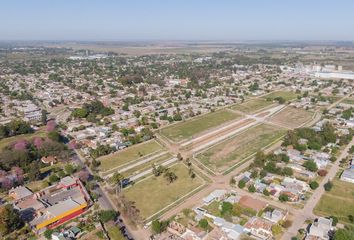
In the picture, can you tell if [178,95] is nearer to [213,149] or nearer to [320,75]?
[213,149]

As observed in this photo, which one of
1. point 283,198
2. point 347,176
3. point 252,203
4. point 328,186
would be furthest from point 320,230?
point 347,176

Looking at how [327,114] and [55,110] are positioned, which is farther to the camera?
[55,110]

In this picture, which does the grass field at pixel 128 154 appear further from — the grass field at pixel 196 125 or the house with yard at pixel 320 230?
the house with yard at pixel 320 230

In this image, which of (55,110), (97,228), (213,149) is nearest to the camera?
(97,228)

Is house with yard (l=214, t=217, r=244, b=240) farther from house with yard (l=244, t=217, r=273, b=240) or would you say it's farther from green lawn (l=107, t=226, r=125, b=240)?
green lawn (l=107, t=226, r=125, b=240)

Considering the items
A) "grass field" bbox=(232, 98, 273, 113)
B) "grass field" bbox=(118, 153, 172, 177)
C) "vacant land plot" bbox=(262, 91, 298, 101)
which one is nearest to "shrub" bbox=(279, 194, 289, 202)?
"grass field" bbox=(118, 153, 172, 177)

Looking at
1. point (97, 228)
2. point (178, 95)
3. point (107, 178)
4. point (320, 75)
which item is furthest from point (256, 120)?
point (320, 75)
